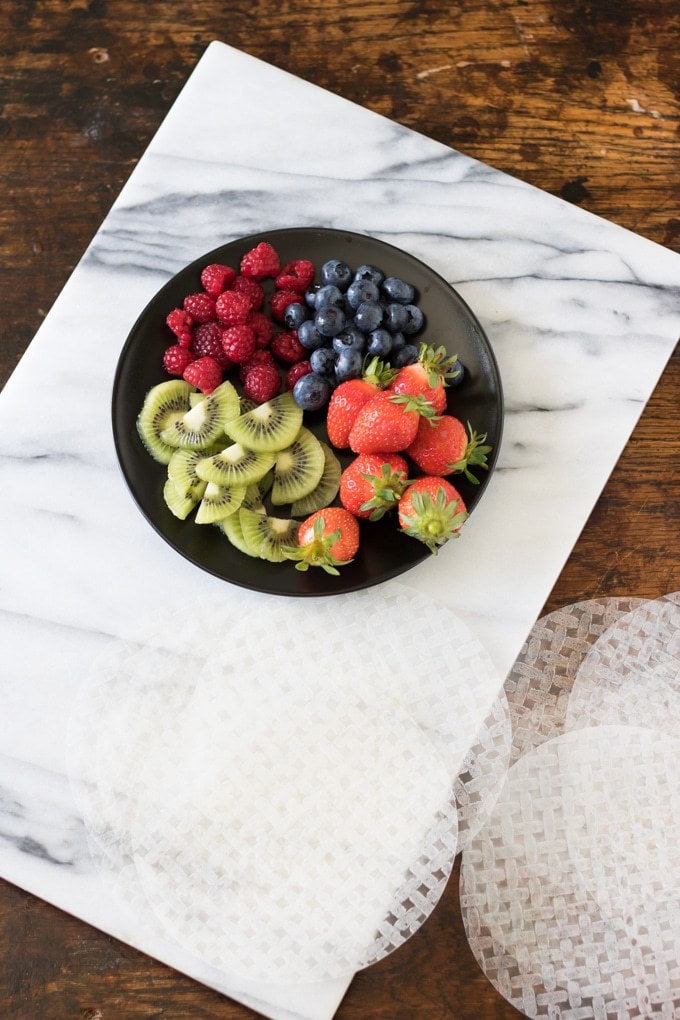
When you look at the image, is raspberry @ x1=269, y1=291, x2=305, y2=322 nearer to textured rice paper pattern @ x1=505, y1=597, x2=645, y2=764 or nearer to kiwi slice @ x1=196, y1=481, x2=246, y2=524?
kiwi slice @ x1=196, y1=481, x2=246, y2=524

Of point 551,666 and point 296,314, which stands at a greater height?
point 296,314

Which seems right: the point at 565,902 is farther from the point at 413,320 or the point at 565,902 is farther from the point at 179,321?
the point at 179,321

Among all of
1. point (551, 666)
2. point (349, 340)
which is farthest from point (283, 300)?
point (551, 666)

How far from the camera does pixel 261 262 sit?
1.37 meters

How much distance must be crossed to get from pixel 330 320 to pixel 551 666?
62 centimetres

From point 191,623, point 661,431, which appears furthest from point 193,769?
point 661,431

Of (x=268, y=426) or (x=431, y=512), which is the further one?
(x=268, y=426)

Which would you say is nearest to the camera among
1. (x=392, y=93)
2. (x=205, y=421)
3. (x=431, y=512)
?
(x=431, y=512)

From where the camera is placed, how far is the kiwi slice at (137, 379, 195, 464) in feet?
4.40

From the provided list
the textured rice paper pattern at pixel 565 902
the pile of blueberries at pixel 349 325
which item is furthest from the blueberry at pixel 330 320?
the textured rice paper pattern at pixel 565 902

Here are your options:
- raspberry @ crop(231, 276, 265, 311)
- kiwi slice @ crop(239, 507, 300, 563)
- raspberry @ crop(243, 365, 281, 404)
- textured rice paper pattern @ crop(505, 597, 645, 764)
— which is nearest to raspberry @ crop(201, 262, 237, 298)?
raspberry @ crop(231, 276, 265, 311)

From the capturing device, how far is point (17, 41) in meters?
1.66

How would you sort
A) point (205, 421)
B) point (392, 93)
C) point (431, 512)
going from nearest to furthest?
point (431, 512) → point (205, 421) → point (392, 93)

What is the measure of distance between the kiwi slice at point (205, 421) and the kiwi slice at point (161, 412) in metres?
0.01
